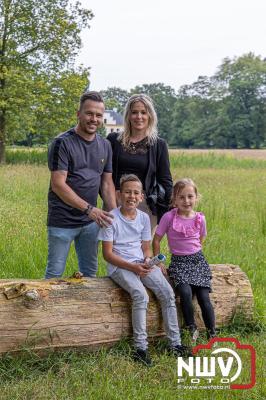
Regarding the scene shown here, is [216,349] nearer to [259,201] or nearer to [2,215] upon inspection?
[2,215]

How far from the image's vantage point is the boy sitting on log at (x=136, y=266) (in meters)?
3.96

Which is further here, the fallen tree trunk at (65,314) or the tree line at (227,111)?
the tree line at (227,111)

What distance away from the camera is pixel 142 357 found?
386cm

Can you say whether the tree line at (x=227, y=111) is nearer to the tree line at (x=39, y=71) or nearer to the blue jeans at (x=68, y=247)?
the tree line at (x=39, y=71)

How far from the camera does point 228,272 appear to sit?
474 centimetres

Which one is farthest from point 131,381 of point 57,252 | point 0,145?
point 0,145

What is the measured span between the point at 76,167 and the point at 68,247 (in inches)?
28.8

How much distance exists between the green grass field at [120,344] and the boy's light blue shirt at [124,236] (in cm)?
74

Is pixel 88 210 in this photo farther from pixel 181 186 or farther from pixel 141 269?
pixel 181 186

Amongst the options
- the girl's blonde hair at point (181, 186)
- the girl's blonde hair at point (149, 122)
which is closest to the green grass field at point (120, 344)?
the girl's blonde hair at point (181, 186)

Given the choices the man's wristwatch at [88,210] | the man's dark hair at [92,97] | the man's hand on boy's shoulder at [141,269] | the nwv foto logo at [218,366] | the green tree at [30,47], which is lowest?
the nwv foto logo at [218,366]

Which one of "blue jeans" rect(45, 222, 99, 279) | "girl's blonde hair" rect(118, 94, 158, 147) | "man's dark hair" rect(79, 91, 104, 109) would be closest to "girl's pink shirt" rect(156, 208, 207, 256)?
"blue jeans" rect(45, 222, 99, 279)

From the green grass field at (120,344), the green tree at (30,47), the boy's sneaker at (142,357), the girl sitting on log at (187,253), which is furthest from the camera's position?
the green tree at (30,47)

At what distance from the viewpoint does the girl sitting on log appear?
14.0 feet
